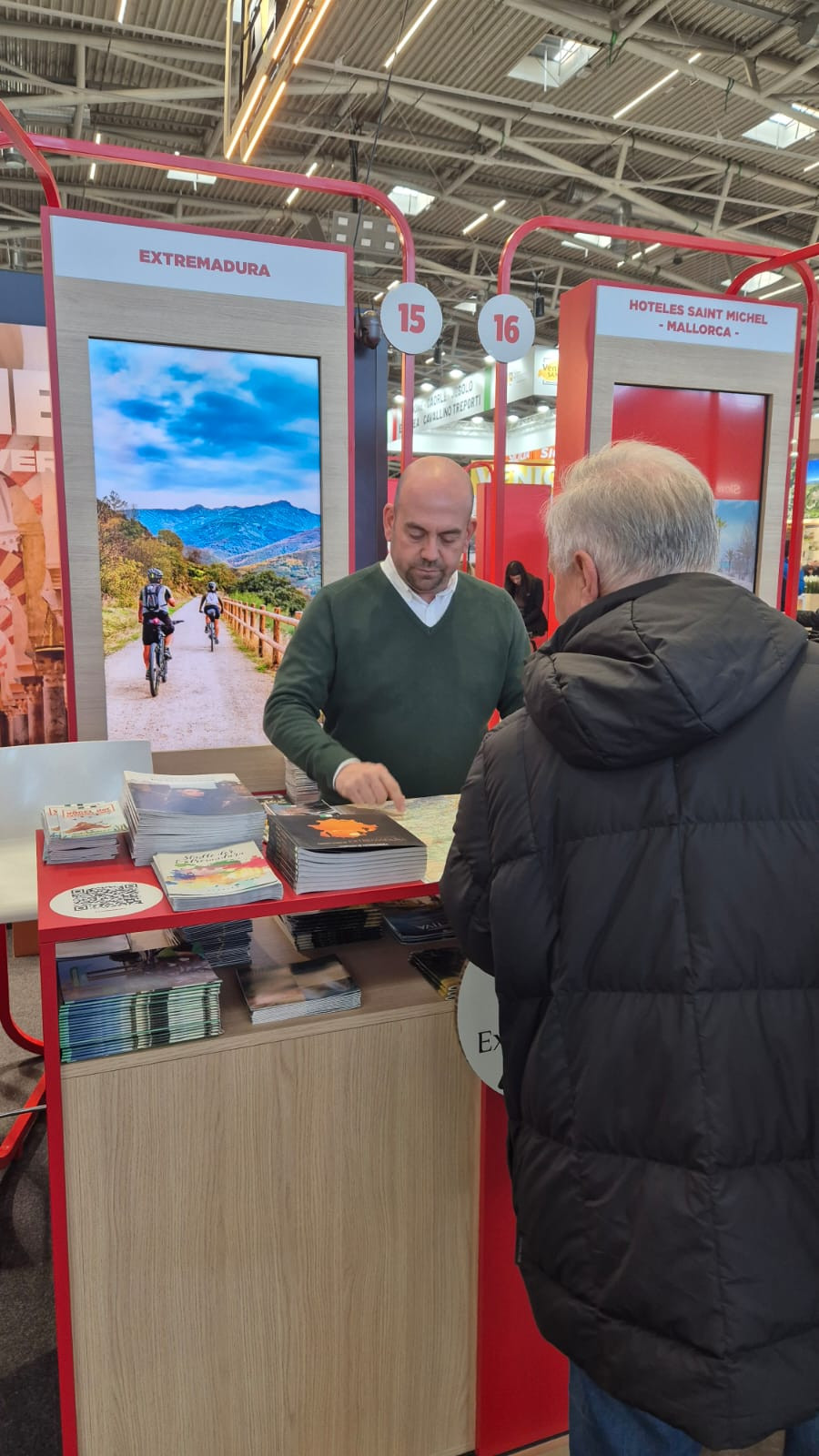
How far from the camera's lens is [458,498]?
2.37m

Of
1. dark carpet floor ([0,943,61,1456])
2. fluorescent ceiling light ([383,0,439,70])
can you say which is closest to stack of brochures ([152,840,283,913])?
dark carpet floor ([0,943,61,1456])

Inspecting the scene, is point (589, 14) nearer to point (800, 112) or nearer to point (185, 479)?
point (800, 112)

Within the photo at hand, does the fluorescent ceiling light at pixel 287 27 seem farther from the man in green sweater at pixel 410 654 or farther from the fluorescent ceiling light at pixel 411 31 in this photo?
the fluorescent ceiling light at pixel 411 31

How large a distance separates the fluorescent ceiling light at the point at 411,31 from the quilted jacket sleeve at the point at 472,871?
6.61 m

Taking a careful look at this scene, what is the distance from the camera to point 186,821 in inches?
67.7

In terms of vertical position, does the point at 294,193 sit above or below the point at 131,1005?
above

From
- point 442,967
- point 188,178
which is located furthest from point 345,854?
point 188,178

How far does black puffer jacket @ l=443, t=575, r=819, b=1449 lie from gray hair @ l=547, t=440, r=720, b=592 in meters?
0.08

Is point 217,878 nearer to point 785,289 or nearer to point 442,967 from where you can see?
point 442,967

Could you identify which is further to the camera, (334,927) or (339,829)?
(334,927)

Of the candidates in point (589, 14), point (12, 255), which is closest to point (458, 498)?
point (589, 14)

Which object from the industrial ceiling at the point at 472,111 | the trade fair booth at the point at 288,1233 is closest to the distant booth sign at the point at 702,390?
the industrial ceiling at the point at 472,111

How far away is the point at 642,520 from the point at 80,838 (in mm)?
A: 1139

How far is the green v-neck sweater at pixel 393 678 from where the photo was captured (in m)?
2.43
